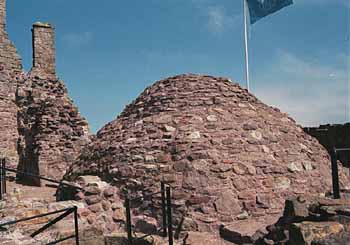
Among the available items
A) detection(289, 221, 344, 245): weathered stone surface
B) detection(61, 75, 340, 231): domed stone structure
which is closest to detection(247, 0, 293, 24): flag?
detection(61, 75, 340, 231): domed stone structure

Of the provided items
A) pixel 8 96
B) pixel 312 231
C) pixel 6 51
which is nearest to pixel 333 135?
pixel 312 231

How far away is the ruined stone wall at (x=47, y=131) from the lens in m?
13.7

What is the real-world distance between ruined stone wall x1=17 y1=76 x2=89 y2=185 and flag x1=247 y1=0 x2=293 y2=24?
6750mm

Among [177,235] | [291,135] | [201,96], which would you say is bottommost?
[177,235]

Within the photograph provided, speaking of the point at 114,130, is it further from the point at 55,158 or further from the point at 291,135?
the point at 55,158

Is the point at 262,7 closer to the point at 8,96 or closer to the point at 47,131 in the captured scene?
the point at 47,131

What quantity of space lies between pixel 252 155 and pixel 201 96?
1.74m

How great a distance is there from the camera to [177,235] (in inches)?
271

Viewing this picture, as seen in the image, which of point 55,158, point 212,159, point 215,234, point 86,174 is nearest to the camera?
point 215,234

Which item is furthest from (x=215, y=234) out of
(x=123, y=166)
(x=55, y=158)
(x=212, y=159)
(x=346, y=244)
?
(x=55, y=158)

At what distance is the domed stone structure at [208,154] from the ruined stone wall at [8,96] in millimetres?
7174

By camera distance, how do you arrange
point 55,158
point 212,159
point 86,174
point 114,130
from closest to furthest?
point 212,159
point 86,174
point 114,130
point 55,158

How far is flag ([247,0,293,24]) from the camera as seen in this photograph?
12216mm

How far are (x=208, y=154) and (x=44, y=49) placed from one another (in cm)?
1173
